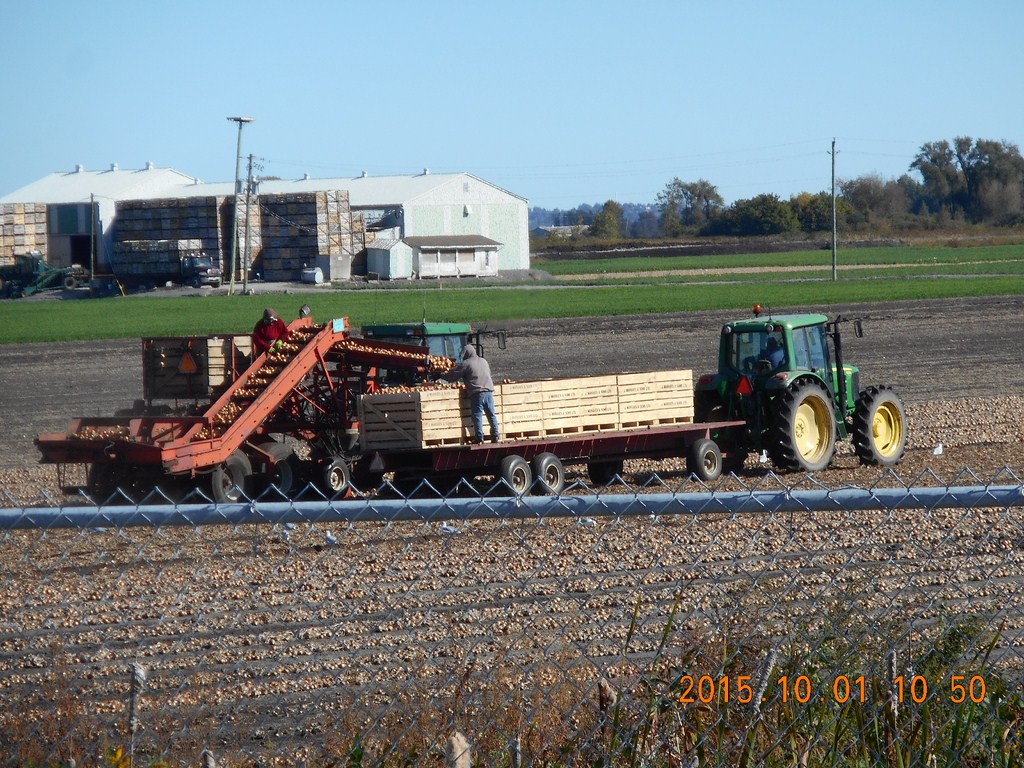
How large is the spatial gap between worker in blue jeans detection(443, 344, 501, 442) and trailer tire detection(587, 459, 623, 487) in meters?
1.92

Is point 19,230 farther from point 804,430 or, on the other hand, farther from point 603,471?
point 804,430

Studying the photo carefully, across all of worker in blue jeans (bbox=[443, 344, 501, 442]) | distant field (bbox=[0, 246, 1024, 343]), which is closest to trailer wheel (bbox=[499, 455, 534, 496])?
worker in blue jeans (bbox=[443, 344, 501, 442])

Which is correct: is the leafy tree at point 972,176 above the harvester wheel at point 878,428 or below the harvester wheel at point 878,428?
above

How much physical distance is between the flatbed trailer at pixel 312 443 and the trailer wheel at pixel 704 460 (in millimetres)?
15

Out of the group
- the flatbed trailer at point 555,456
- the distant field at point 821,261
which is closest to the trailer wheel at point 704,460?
the flatbed trailer at point 555,456

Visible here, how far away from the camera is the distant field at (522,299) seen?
4428 cm

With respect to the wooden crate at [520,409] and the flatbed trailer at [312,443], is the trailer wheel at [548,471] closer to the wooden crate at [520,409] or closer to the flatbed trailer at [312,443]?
the flatbed trailer at [312,443]

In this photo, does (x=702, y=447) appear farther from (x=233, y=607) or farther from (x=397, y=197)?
(x=397, y=197)

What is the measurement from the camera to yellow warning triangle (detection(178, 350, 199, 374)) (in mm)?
16766

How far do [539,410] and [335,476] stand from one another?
242 cm

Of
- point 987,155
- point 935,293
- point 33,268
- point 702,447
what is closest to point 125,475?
A: point 702,447

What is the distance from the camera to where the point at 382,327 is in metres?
17.3

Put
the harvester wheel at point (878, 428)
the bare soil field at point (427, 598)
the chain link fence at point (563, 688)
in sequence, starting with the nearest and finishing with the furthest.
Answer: the chain link fence at point (563, 688)
the bare soil field at point (427, 598)
the harvester wheel at point (878, 428)

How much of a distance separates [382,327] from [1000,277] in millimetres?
48347
